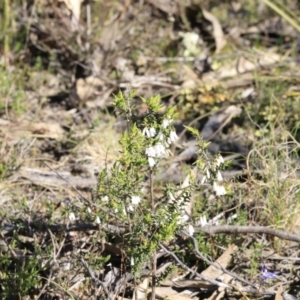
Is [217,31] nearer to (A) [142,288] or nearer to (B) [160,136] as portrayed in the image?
(A) [142,288]

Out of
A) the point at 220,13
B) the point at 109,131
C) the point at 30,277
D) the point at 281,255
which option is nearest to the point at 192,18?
the point at 220,13

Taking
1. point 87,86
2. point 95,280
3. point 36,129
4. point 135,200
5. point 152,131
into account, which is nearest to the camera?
point 152,131

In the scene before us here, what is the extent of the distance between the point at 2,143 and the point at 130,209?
1605mm

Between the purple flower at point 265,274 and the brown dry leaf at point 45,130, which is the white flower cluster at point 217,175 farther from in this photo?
the brown dry leaf at point 45,130

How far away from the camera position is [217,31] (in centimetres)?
526

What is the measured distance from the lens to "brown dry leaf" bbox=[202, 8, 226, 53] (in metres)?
5.16

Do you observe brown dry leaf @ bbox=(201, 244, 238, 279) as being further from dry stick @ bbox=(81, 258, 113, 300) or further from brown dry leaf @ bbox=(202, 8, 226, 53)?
brown dry leaf @ bbox=(202, 8, 226, 53)

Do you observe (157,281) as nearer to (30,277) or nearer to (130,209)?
(130,209)

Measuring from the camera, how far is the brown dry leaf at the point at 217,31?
5158mm

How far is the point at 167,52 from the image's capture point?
514 centimetres

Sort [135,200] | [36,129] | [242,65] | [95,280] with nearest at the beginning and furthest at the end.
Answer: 1. [135,200]
2. [95,280]
3. [36,129]
4. [242,65]

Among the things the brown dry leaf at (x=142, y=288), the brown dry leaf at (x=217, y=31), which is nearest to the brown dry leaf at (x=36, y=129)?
the brown dry leaf at (x=142, y=288)

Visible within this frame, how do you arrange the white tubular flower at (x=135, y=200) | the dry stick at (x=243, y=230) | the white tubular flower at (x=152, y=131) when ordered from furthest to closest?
1. the dry stick at (x=243, y=230)
2. the white tubular flower at (x=135, y=200)
3. the white tubular flower at (x=152, y=131)

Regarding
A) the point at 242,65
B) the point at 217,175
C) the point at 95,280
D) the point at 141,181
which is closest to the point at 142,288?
the point at 95,280
